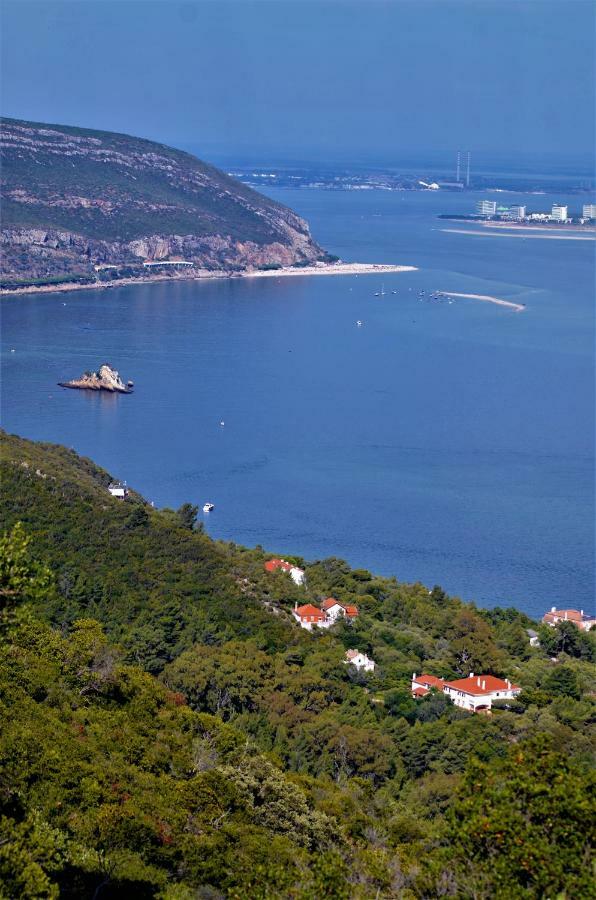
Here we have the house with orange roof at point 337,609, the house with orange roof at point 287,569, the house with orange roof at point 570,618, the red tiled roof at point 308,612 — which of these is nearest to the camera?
the red tiled roof at point 308,612

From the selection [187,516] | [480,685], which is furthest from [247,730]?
[187,516]

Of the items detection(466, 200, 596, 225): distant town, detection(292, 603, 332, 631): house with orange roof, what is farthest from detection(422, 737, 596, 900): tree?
detection(466, 200, 596, 225): distant town

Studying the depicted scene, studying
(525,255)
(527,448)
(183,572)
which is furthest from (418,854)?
(525,255)

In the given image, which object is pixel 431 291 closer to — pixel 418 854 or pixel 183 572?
pixel 183 572

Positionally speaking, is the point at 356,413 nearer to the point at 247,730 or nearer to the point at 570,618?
the point at 570,618

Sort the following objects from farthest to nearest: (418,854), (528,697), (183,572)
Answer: (183,572), (528,697), (418,854)

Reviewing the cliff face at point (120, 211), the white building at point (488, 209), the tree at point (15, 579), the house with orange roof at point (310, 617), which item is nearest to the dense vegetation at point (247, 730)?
the tree at point (15, 579)

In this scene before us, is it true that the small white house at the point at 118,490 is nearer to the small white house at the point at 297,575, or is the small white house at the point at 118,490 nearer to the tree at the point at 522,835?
the small white house at the point at 297,575
